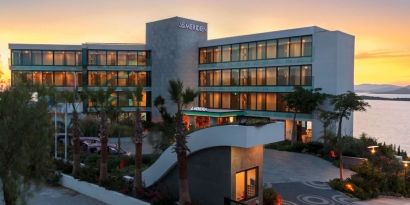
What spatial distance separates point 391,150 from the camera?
32.9 metres

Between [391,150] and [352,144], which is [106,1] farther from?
[391,150]

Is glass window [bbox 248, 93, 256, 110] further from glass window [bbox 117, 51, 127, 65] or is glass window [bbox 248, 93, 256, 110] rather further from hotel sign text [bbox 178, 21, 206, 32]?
glass window [bbox 117, 51, 127, 65]

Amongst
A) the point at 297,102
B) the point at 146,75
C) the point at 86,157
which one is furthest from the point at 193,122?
the point at 86,157

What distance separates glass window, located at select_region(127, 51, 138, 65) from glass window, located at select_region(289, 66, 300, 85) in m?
23.1

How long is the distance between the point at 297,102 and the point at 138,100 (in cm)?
2202

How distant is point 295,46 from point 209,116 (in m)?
12.8

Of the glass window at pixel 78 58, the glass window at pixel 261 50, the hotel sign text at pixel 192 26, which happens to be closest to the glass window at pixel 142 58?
the hotel sign text at pixel 192 26

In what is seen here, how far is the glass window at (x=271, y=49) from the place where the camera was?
4404cm

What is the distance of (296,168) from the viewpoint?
2795cm

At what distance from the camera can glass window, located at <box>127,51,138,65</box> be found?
54.6 metres

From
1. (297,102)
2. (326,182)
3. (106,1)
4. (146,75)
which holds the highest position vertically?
(106,1)

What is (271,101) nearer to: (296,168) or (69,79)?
(296,168)

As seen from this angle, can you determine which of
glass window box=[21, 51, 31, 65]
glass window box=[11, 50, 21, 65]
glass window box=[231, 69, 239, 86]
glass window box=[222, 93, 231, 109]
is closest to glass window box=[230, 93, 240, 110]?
glass window box=[222, 93, 231, 109]

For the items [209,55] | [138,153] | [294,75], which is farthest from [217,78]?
[138,153]
